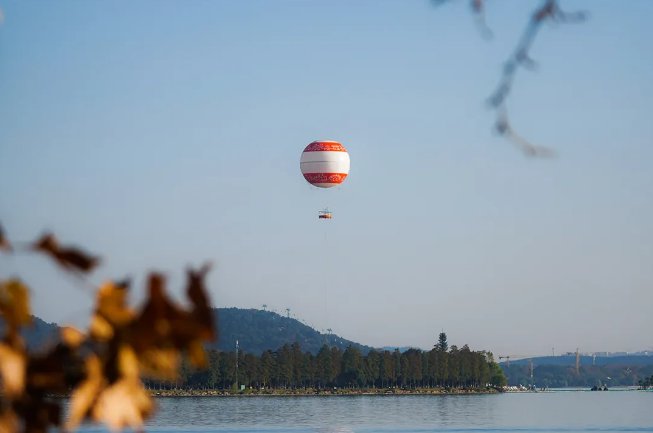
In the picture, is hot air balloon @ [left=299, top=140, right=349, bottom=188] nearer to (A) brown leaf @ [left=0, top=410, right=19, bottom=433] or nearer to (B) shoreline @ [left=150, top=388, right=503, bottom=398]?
(A) brown leaf @ [left=0, top=410, right=19, bottom=433]

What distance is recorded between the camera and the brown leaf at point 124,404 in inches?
67.0

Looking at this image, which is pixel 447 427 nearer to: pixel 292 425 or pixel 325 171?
pixel 292 425

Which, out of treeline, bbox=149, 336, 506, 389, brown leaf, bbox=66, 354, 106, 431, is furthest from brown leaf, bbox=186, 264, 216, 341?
treeline, bbox=149, 336, 506, 389

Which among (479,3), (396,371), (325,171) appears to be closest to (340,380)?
(396,371)

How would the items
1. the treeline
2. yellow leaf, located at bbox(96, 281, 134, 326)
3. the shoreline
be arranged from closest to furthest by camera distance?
1. yellow leaf, located at bbox(96, 281, 134, 326)
2. the treeline
3. the shoreline

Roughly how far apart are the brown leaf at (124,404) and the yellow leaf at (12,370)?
106 millimetres

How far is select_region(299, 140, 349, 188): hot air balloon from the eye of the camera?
80438mm

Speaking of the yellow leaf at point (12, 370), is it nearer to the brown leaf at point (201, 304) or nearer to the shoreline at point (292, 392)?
the brown leaf at point (201, 304)

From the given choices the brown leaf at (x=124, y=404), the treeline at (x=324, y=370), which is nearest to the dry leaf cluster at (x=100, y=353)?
the brown leaf at (x=124, y=404)

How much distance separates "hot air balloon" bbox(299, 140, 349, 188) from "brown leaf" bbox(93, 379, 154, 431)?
257 feet

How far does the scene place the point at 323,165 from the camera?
264ft

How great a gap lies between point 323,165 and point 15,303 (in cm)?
7864

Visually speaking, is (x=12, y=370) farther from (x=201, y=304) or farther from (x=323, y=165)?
(x=323, y=165)

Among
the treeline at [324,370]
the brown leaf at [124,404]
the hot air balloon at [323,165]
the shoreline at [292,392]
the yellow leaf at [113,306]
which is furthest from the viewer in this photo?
the shoreline at [292,392]
